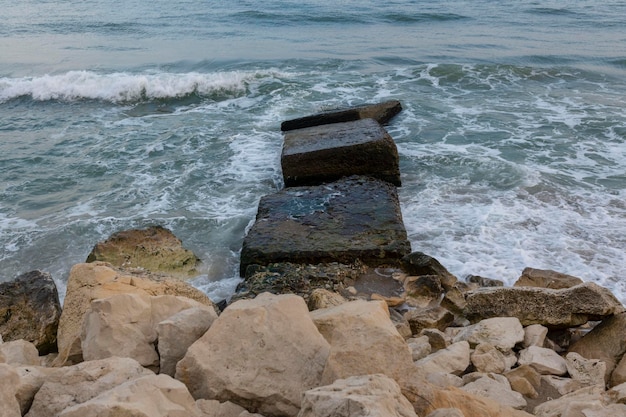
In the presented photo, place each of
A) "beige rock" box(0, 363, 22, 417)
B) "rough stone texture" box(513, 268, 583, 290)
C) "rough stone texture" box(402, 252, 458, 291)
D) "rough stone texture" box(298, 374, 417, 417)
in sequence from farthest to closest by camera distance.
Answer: "rough stone texture" box(402, 252, 458, 291) < "rough stone texture" box(513, 268, 583, 290) < "beige rock" box(0, 363, 22, 417) < "rough stone texture" box(298, 374, 417, 417)

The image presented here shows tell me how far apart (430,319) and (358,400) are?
8.40 ft

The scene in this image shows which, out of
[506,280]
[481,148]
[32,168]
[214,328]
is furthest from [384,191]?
[32,168]

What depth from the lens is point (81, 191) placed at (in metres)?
7.75

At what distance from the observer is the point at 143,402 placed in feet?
7.70

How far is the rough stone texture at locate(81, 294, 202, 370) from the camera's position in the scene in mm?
3158

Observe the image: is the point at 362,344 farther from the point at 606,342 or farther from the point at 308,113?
the point at 308,113

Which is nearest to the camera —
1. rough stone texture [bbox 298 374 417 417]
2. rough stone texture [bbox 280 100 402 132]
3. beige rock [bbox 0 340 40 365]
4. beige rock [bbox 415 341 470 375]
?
rough stone texture [bbox 298 374 417 417]

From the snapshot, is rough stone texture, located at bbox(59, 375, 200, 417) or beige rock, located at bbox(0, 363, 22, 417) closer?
rough stone texture, located at bbox(59, 375, 200, 417)

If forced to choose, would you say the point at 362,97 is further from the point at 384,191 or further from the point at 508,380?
the point at 508,380

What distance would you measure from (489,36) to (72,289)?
16274 millimetres

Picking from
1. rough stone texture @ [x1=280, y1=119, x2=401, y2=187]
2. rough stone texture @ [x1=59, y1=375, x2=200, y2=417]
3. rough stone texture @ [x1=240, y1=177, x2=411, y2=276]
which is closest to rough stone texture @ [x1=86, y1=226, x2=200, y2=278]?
rough stone texture @ [x1=240, y1=177, x2=411, y2=276]

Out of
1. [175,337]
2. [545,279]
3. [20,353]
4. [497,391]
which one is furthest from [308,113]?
[175,337]

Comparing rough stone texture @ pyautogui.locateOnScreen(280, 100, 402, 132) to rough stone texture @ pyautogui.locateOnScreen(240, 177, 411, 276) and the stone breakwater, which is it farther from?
the stone breakwater

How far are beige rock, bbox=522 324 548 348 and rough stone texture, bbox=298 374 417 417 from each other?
2148mm
